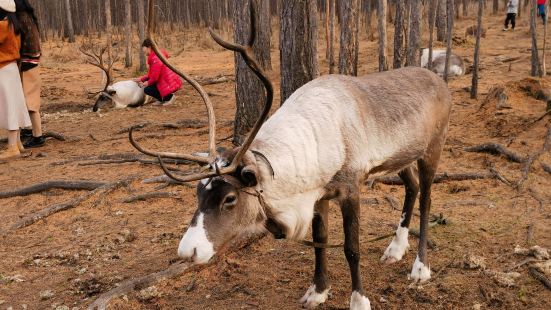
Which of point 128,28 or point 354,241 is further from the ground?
point 128,28

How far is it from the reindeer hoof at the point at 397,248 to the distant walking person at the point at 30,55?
5.68m

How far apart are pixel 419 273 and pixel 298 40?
257 cm

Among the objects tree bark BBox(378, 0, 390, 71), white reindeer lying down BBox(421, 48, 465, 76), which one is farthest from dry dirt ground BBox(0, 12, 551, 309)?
white reindeer lying down BBox(421, 48, 465, 76)

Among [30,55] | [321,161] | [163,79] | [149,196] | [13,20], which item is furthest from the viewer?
[163,79]

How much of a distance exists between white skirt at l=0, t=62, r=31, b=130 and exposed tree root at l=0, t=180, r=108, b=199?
155 cm

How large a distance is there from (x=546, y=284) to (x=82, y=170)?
17.8ft

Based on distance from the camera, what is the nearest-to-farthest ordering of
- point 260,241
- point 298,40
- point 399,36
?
point 260,241
point 298,40
point 399,36

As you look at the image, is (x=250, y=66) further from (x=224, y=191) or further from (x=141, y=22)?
(x=141, y=22)

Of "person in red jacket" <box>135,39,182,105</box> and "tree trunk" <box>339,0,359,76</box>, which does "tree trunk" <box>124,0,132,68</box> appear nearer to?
"person in red jacket" <box>135,39,182,105</box>

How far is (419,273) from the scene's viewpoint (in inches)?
155

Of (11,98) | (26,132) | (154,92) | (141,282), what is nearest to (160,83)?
(154,92)

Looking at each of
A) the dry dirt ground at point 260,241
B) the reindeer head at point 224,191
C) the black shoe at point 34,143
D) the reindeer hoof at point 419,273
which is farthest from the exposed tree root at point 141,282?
the black shoe at point 34,143

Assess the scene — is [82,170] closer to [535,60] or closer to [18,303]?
[18,303]

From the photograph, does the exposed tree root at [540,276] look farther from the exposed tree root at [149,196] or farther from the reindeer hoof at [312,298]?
the exposed tree root at [149,196]
